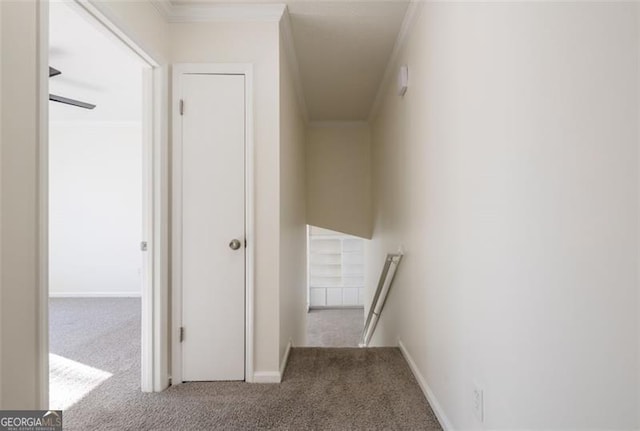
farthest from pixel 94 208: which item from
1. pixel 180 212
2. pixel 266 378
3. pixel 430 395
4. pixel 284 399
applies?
pixel 430 395

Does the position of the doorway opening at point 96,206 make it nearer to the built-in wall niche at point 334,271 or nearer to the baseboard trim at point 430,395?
the baseboard trim at point 430,395

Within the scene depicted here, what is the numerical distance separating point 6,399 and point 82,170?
473 cm

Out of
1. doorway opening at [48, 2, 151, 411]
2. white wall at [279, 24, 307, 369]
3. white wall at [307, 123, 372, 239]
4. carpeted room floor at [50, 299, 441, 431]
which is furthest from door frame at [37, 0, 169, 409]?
white wall at [307, 123, 372, 239]

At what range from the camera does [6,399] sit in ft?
3.52

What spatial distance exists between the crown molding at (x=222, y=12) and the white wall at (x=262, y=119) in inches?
1.2

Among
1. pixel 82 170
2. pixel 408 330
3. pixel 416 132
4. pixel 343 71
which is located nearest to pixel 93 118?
pixel 82 170

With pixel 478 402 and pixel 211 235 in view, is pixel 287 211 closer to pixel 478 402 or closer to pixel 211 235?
pixel 211 235

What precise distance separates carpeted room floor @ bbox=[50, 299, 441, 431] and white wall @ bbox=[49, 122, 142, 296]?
8.15 ft

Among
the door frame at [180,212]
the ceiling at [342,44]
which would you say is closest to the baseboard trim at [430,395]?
the door frame at [180,212]

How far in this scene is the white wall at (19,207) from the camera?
3.46ft

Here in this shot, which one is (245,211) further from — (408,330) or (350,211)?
(350,211)

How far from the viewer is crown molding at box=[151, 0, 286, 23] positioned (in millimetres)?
2109

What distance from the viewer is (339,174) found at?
4934mm

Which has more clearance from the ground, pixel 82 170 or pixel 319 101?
pixel 319 101
